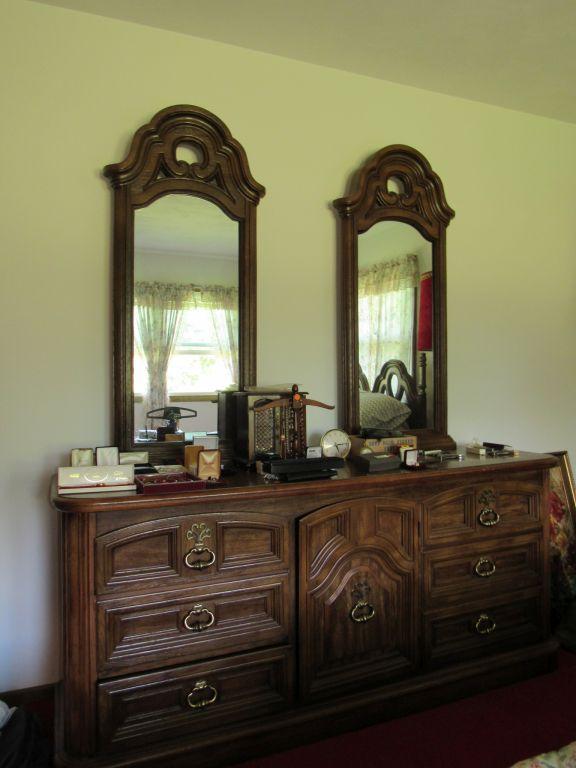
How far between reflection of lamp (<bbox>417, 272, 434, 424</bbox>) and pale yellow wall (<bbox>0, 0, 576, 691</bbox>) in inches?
6.7

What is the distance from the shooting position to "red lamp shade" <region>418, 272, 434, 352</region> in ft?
8.73

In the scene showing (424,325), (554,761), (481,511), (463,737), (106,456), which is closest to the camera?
(554,761)

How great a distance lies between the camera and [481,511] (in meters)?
2.19

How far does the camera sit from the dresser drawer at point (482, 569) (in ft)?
6.95

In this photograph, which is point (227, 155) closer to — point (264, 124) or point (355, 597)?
point (264, 124)

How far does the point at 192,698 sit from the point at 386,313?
1732 millimetres

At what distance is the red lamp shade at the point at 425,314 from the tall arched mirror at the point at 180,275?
0.84 metres

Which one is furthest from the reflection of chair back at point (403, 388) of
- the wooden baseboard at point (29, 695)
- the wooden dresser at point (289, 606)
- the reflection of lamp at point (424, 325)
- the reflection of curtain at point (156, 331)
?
the wooden baseboard at point (29, 695)

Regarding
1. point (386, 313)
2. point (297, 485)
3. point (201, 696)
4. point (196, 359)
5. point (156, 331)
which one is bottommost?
point (201, 696)

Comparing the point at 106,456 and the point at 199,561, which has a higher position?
the point at 106,456

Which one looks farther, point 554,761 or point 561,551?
point 561,551

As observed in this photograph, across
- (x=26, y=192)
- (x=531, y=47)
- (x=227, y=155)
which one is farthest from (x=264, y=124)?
(x=531, y=47)

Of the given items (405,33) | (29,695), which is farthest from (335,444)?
(405,33)

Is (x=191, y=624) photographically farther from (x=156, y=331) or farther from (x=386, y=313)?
(x=386, y=313)
